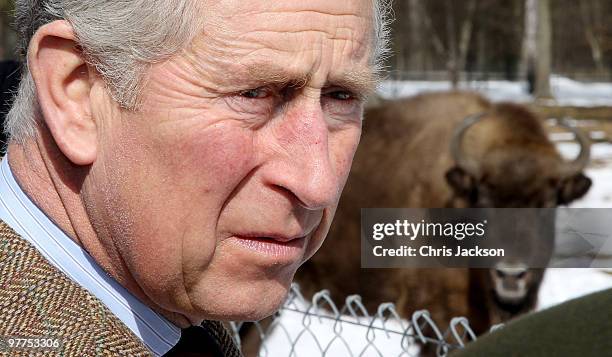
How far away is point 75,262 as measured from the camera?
5.16ft

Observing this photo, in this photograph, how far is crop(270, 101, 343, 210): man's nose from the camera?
1536 mm

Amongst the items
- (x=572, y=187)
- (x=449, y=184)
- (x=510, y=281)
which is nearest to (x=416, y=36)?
(x=449, y=184)

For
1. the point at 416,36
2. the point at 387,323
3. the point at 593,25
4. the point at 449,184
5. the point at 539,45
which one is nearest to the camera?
the point at 387,323

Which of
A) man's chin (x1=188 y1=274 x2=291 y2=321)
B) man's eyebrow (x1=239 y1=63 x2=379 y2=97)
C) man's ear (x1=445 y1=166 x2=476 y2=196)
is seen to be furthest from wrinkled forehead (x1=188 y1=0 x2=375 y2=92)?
man's ear (x1=445 y1=166 x2=476 y2=196)

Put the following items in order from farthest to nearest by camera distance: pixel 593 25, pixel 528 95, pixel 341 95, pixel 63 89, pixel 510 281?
pixel 593 25 → pixel 528 95 → pixel 510 281 → pixel 341 95 → pixel 63 89

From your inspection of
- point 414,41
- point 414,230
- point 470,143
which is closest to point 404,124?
point 470,143

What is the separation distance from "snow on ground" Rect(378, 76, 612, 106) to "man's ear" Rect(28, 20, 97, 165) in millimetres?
23446

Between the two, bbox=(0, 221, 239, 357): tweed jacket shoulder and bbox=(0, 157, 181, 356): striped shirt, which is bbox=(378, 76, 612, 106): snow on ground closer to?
bbox=(0, 157, 181, 356): striped shirt

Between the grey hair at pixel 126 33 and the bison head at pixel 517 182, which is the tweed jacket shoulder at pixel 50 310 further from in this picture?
the bison head at pixel 517 182

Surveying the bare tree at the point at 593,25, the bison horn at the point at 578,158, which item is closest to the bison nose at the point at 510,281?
the bison horn at the point at 578,158

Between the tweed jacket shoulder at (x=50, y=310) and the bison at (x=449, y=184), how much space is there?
193 inches

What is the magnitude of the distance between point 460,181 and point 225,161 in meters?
5.47

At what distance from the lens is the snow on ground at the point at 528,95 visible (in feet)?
88.4

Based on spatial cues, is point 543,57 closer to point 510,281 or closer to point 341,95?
point 510,281
